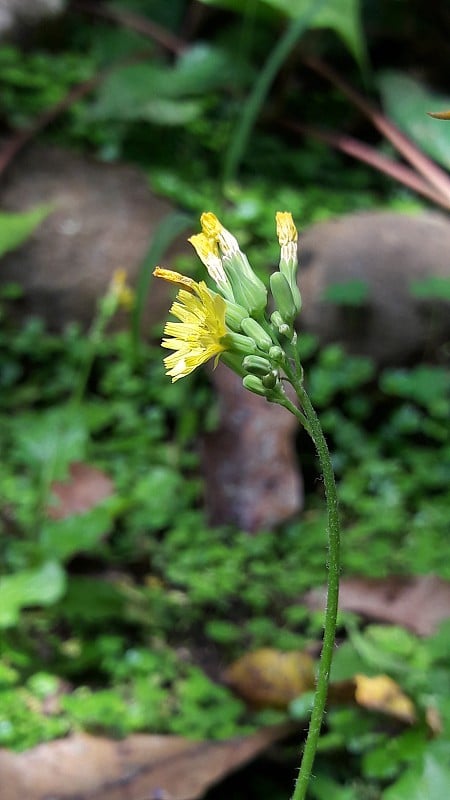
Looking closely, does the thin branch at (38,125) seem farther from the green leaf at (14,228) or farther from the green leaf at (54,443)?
the green leaf at (54,443)

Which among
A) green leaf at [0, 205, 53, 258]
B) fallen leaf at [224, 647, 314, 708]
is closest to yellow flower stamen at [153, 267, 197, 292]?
fallen leaf at [224, 647, 314, 708]

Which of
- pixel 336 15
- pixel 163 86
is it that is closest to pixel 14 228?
pixel 163 86

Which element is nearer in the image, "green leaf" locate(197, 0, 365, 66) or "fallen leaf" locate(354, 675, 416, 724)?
"fallen leaf" locate(354, 675, 416, 724)

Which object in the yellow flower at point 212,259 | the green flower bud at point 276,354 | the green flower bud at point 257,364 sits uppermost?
the yellow flower at point 212,259

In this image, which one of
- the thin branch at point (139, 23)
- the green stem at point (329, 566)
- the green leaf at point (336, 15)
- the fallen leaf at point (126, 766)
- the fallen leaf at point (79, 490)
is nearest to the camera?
the green stem at point (329, 566)

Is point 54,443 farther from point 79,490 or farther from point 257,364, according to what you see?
point 257,364

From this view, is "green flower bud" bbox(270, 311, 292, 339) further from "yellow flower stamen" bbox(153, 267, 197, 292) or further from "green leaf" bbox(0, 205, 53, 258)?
"green leaf" bbox(0, 205, 53, 258)

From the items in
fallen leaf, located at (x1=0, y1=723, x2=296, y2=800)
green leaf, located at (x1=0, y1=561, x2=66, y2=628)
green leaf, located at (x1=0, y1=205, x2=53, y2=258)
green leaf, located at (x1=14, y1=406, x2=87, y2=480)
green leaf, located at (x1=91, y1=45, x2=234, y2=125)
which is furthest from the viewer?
green leaf, located at (x1=91, y1=45, x2=234, y2=125)

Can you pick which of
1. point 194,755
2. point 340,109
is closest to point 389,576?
point 194,755

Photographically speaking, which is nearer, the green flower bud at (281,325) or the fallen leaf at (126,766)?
the green flower bud at (281,325)

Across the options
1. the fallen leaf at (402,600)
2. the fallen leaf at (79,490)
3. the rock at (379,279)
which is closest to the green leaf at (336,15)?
the rock at (379,279)
